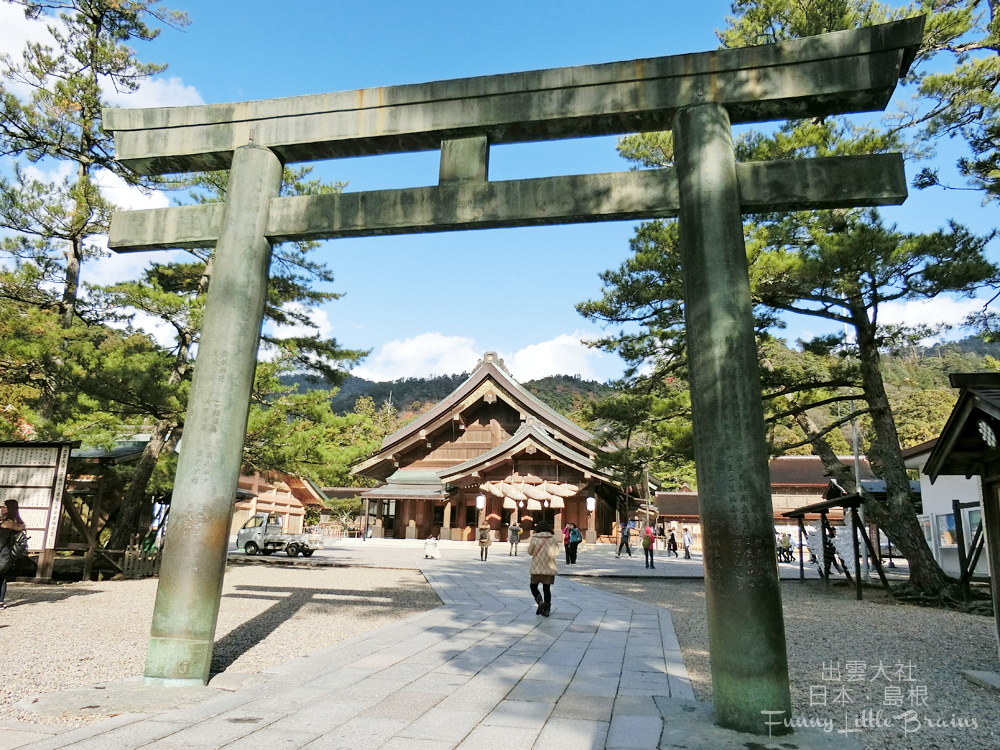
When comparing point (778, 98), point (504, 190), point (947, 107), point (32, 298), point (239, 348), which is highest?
point (947, 107)

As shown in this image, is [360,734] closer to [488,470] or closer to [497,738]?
[497,738]

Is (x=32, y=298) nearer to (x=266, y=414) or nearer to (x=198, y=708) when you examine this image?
(x=266, y=414)

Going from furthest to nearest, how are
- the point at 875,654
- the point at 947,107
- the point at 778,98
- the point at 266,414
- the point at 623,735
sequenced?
1. the point at 266,414
2. the point at 947,107
3. the point at 875,654
4. the point at 778,98
5. the point at 623,735

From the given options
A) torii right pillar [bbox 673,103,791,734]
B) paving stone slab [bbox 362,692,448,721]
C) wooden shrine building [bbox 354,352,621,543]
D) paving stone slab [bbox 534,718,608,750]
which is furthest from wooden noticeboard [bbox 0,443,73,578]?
wooden shrine building [bbox 354,352,621,543]

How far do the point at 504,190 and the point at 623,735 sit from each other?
377 cm

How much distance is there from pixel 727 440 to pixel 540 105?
2.92 metres

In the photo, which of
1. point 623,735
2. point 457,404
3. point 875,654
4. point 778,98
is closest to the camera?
point 623,735

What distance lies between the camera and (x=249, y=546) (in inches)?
835

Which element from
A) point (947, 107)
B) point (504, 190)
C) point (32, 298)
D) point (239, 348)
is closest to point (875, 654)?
point (504, 190)

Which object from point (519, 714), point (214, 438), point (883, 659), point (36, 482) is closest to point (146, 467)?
point (36, 482)

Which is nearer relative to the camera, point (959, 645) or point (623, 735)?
point (623, 735)

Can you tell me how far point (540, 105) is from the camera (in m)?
4.77

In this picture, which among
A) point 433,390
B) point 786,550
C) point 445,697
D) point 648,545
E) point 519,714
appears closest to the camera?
point 519,714

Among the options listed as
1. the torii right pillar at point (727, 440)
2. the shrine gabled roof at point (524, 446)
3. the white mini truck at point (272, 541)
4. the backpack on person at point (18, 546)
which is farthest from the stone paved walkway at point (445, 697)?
the shrine gabled roof at point (524, 446)
